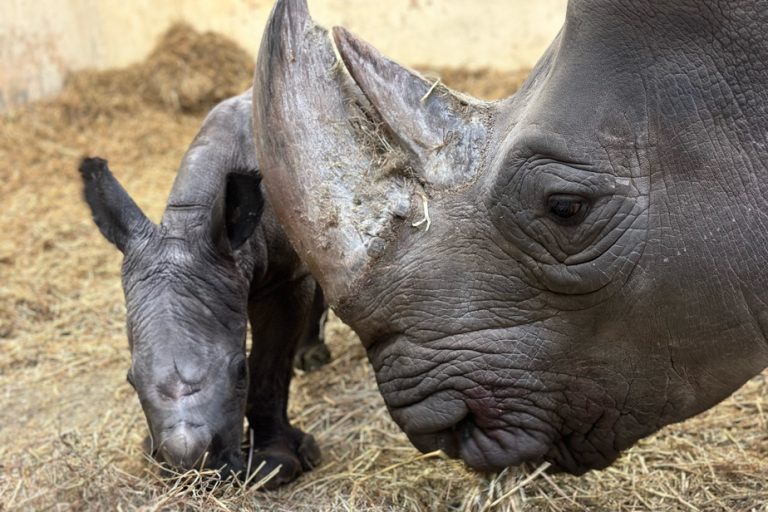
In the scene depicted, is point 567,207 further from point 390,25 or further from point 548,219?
point 390,25

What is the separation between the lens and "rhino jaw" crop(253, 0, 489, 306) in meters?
2.79

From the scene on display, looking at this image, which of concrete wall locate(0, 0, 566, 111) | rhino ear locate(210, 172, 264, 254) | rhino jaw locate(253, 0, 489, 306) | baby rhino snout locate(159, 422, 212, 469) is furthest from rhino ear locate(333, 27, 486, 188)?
concrete wall locate(0, 0, 566, 111)

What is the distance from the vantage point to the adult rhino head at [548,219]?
2592 millimetres

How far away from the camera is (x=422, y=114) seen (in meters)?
2.90

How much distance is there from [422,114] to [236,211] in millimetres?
1155

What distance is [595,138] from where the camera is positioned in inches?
103

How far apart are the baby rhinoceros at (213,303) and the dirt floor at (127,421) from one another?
0.67 ft

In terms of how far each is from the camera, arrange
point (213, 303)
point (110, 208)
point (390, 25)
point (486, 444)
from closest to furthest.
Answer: point (486, 444) < point (213, 303) < point (110, 208) < point (390, 25)

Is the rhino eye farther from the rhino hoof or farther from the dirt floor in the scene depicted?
the rhino hoof

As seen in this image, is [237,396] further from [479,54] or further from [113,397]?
[479,54]

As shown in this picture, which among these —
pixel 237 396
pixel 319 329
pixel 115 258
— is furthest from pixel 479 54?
pixel 237 396

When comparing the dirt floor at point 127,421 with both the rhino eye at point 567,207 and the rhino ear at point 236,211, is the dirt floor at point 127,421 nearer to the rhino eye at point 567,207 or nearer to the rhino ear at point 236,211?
the rhino eye at point 567,207

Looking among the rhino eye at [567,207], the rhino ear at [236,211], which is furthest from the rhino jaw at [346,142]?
the rhino ear at [236,211]

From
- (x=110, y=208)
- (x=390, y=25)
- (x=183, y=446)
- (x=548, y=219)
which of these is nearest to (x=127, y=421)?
(x=110, y=208)
